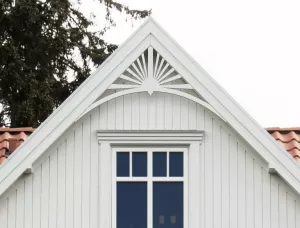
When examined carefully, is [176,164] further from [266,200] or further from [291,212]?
[291,212]

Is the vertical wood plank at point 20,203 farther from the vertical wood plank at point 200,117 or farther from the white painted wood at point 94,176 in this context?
the vertical wood plank at point 200,117

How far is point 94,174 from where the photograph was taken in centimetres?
1772

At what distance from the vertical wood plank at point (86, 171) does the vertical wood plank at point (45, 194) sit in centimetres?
58

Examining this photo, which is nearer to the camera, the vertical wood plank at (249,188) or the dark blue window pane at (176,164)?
the vertical wood plank at (249,188)

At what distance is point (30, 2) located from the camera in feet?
111

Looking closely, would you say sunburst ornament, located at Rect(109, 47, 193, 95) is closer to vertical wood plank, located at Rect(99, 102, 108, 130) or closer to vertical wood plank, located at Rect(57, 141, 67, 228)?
vertical wood plank, located at Rect(99, 102, 108, 130)

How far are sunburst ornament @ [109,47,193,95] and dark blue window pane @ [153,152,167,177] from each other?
3.47 feet

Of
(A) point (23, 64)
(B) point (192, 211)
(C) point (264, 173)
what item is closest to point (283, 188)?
(C) point (264, 173)

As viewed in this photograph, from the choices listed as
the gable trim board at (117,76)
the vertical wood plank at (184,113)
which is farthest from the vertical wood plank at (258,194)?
the vertical wood plank at (184,113)

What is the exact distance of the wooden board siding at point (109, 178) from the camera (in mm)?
17562

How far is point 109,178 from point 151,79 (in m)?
1.78

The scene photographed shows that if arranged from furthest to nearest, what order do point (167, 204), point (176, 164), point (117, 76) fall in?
point (176, 164) < point (167, 204) < point (117, 76)

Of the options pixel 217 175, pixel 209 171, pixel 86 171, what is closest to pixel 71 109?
pixel 86 171

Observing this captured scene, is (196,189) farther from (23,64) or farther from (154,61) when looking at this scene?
(23,64)
